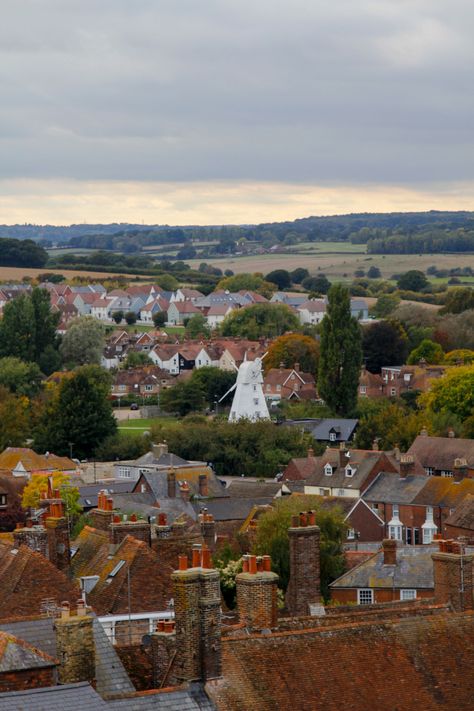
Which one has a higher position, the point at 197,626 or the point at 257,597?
the point at 197,626

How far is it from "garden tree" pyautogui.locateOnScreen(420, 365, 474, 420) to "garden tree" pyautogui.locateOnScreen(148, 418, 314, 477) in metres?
8.92

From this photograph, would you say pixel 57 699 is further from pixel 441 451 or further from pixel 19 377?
pixel 19 377

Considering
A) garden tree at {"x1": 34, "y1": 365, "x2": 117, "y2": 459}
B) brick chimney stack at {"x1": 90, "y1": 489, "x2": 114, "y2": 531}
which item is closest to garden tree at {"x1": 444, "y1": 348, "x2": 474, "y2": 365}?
garden tree at {"x1": 34, "y1": 365, "x2": 117, "y2": 459}

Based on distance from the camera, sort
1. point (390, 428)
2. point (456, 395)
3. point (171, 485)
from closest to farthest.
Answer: point (171, 485) → point (390, 428) → point (456, 395)

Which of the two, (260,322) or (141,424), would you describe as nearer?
(141,424)

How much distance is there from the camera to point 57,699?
1933 centimetres

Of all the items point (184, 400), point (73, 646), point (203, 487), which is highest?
point (73, 646)

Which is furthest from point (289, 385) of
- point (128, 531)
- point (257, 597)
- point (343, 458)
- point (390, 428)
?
point (257, 597)

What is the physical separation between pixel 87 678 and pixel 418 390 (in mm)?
114206

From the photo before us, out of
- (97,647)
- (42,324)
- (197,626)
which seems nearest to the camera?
(197,626)

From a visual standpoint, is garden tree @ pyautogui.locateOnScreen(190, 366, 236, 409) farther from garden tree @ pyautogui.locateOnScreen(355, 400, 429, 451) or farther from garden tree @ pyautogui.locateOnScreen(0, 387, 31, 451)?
garden tree @ pyautogui.locateOnScreen(355, 400, 429, 451)

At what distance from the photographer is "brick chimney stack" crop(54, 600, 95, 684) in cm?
2055

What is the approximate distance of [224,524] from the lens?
236 feet

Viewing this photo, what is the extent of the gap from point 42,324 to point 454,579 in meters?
132
